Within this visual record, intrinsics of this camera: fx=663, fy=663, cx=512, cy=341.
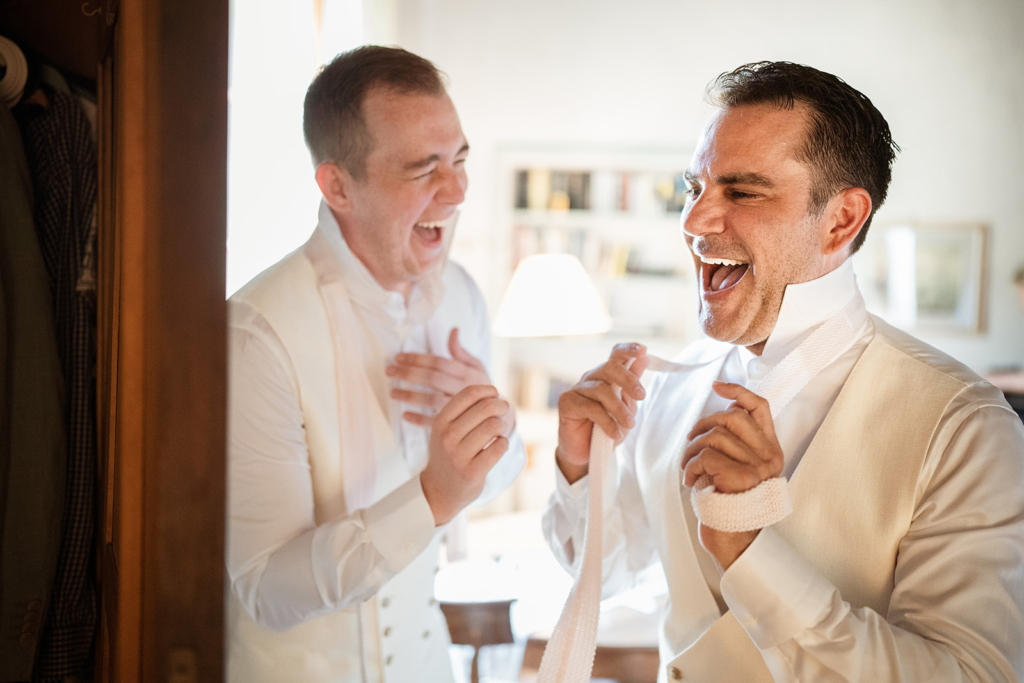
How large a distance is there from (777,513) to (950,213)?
2.96 meters

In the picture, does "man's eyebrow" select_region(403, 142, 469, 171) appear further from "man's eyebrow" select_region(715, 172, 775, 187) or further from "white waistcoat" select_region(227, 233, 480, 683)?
"man's eyebrow" select_region(715, 172, 775, 187)

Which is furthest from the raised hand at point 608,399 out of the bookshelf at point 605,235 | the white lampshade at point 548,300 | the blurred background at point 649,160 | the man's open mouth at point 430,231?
the bookshelf at point 605,235

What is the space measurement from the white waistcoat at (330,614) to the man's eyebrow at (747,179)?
22.3 inches

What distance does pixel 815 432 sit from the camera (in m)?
0.87

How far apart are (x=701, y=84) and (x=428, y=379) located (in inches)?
109

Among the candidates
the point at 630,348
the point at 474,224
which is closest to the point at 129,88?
the point at 630,348

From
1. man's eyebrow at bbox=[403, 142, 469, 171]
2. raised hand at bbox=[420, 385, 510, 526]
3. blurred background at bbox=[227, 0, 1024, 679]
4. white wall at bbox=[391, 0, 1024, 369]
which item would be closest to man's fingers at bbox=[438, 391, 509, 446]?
raised hand at bbox=[420, 385, 510, 526]

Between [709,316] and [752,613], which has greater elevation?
[709,316]

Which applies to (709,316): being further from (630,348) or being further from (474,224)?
(474,224)

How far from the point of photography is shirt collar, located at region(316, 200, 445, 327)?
39.4 inches

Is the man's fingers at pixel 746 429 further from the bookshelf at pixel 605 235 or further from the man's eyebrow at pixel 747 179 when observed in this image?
the bookshelf at pixel 605 235

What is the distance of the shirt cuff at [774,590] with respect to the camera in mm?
714

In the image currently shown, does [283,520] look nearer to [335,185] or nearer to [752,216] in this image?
[335,185]

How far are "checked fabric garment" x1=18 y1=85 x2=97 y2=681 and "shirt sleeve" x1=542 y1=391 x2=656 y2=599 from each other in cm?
65
